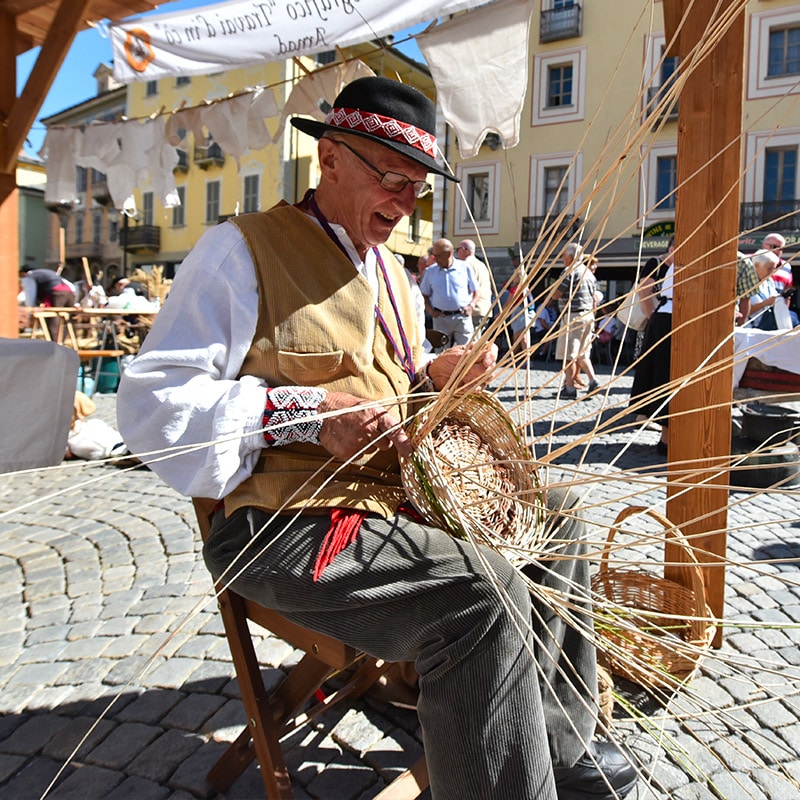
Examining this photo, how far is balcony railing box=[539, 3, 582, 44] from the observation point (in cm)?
1877

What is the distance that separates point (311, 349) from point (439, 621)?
1.84 feet

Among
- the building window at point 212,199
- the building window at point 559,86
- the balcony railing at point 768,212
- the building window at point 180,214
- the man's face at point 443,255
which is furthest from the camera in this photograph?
the building window at point 180,214

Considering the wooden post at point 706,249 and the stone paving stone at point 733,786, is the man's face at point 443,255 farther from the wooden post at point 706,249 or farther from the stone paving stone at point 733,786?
the stone paving stone at point 733,786

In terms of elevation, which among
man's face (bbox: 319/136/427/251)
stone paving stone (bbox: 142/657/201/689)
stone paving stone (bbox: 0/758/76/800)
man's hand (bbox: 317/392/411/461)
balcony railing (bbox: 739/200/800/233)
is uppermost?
balcony railing (bbox: 739/200/800/233)

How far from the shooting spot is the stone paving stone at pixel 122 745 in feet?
5.17

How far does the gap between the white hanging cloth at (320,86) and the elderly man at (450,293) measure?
3.23m

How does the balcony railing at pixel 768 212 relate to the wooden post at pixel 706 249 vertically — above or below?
above

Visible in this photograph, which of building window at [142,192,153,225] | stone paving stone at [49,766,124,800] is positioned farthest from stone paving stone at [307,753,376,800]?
building window at [142,192,153,225]

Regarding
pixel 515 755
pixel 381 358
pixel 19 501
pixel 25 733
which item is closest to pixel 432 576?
pixel 515 755

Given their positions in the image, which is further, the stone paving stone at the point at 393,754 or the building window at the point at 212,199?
the building window at the point at 212,199

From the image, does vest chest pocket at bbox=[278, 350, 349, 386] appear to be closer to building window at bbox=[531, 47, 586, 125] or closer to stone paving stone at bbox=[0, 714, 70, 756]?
stone paving stone at bbox=[0, 714, 70, 756]

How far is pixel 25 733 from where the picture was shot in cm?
168

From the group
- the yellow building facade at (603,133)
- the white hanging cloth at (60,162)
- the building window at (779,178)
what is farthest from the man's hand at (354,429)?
the building window at (779,178)

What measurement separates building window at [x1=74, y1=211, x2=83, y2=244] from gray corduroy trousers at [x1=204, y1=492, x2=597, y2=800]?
119 ft
